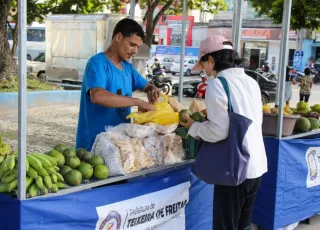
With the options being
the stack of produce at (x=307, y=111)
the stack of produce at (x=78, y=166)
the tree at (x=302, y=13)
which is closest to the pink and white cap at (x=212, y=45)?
the stack of produce at (x=78, y=166)

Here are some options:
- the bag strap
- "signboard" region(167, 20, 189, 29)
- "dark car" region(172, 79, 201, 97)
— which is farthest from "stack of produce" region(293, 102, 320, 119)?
"signboard" region(167, 20, 189, 29)

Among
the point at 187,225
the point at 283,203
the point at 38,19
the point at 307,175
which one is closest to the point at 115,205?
the point at 187,225

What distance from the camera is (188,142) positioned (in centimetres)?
320

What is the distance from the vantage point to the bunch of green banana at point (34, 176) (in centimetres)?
230

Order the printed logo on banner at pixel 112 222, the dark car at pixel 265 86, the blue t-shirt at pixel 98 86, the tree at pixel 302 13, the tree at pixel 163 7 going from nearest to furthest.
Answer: the printed logo on banner at pixel 112 222, the blue t-shirt at pixel 98 86, the tree at pixel 302 13, the dark car at pixel 265 86, the tree at pixel 163 7

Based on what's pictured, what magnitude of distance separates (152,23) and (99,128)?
48.5 feet

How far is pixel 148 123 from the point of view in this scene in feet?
10.3

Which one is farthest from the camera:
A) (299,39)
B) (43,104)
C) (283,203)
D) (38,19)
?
(299,39)

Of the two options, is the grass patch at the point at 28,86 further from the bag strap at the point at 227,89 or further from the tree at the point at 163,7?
the bag strap at the point at 227,89

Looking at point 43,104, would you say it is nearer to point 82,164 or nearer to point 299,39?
point 82,164

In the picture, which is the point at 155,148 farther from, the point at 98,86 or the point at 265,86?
the point at 265,86

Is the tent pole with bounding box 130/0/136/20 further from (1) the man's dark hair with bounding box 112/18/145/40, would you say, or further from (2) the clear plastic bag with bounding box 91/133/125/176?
(2) the clear plastic bag with bounding box 91/133/125/176

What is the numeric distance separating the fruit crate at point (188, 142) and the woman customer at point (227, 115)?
0.26 meters

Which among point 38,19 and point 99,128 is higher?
point 38,19
